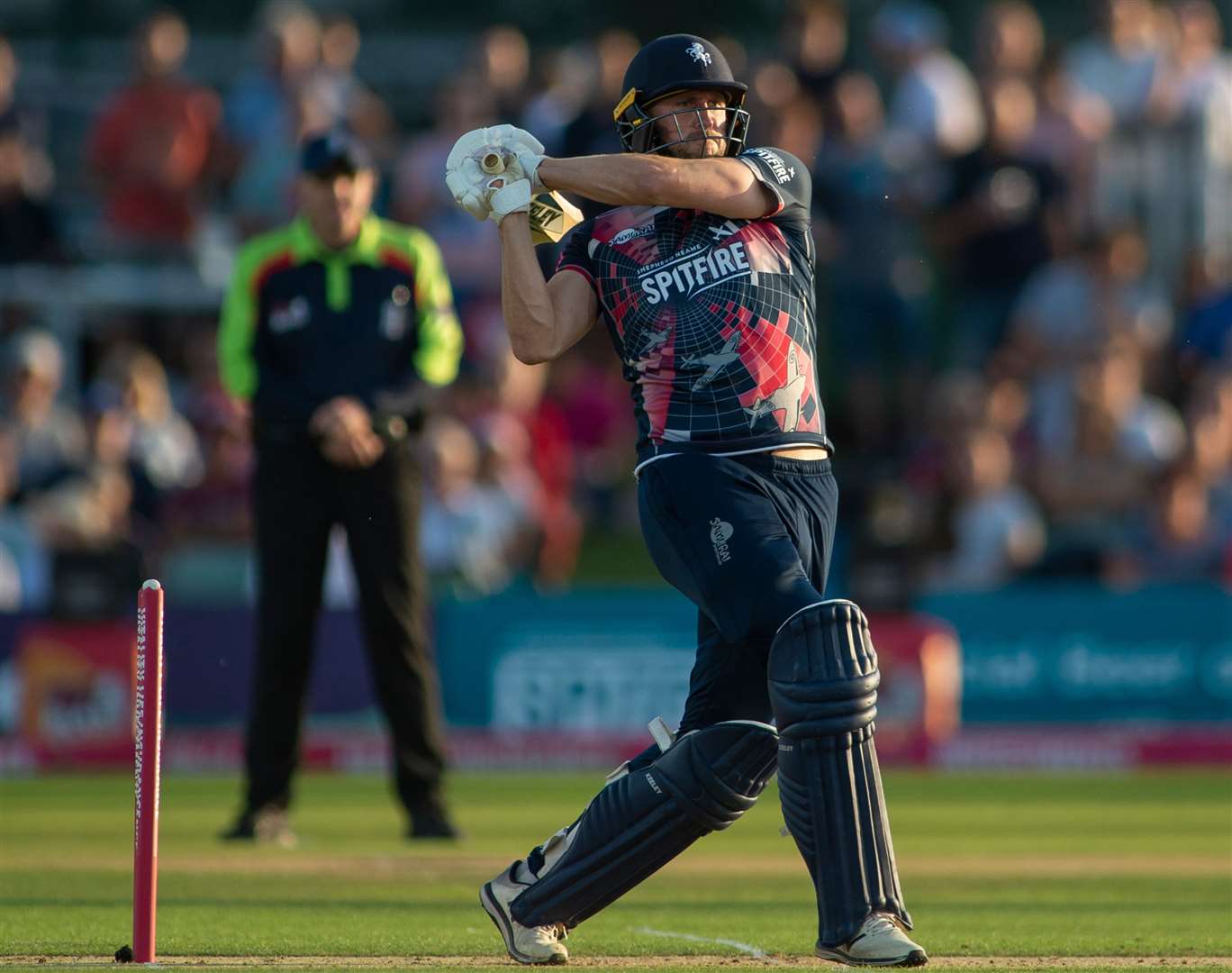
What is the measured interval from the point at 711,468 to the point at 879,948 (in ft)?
4.11

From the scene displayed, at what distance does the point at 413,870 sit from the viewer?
8.00 metres

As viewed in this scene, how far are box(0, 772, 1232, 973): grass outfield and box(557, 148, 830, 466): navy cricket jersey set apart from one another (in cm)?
138

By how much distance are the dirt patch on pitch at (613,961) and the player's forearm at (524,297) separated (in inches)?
61.6

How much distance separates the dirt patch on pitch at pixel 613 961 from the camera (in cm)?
550

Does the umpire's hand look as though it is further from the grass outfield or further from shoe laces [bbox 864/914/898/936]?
shoe laces [bbox 864/914/898/936]

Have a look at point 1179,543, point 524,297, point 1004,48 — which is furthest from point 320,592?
point 1004,48

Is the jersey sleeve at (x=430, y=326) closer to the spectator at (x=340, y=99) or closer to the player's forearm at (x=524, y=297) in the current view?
the player's forearm at (x=524, y=297)

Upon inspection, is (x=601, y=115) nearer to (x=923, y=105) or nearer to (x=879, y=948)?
(x=923, y=105)

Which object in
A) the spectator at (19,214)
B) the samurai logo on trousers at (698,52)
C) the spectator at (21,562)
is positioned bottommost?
the spectator at (21,562)

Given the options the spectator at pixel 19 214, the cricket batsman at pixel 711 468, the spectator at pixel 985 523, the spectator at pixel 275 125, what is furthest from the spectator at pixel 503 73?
the cricket batsman at pixel 711 468

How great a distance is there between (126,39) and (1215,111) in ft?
37.5

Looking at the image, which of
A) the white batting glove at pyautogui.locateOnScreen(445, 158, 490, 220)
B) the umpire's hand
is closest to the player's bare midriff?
the white batting glove at pyautogui.locateOnScreen(445, 158, 490, 220)

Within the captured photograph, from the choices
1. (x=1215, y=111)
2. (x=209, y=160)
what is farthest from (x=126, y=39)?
(x=1215, y=111)

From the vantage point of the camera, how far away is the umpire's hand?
28.4ft
